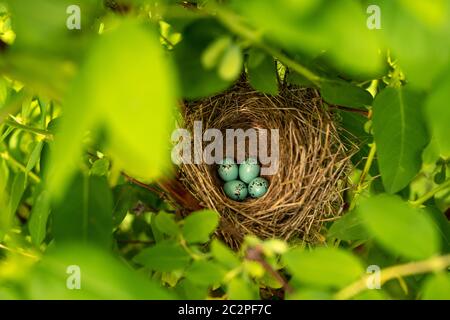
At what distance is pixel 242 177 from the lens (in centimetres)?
148

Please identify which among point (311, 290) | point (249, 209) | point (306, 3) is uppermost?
point (249, 209)

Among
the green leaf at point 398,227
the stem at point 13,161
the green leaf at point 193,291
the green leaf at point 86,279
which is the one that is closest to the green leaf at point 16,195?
the stem at point 13,161

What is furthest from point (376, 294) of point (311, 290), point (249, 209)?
point (249, 209)

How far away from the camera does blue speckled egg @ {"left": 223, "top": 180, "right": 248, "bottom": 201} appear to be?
56.2 inches

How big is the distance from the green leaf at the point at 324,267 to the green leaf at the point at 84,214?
0.67ft

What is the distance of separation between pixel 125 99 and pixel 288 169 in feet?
3.26

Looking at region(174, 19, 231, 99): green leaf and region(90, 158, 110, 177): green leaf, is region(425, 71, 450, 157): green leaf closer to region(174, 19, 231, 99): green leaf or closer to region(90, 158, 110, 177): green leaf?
region(174, 19, 231, 99): green leaf

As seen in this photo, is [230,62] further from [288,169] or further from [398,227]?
[288,169]

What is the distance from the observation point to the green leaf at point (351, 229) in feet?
3.18

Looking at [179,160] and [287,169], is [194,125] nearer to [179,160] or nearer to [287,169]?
[179,160]

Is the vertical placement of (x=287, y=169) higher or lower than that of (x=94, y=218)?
higher

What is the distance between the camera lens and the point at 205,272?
2.27 ft

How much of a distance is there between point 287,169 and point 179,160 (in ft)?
0.84

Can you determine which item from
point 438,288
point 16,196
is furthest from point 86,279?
point 16,196
